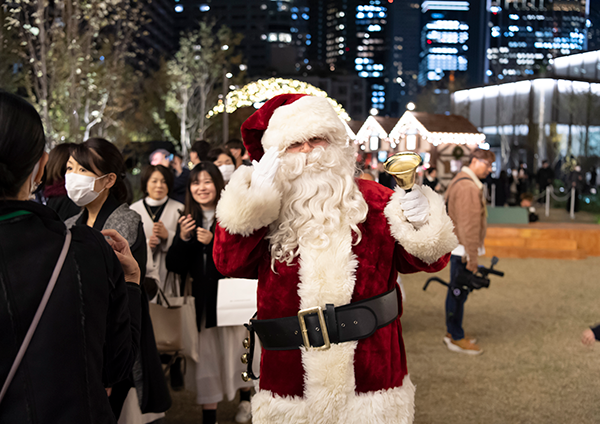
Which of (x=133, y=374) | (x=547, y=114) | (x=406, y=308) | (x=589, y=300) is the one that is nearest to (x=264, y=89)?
(x=406, y=308)

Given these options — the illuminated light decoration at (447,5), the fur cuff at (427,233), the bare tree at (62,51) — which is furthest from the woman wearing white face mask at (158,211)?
the illuminated light decoration at (447,5)

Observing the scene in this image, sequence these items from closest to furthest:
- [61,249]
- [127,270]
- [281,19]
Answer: [61,249]
[127,270]
[281,19]

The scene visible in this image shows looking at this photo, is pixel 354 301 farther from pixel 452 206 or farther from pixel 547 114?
pixel 547 114

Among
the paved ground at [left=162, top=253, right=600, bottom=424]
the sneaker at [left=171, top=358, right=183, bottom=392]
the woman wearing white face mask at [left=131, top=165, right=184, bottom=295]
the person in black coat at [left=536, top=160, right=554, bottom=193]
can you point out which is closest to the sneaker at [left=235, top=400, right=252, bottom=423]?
the paved ground at [left=162, top=253, right=600, bottom=424]

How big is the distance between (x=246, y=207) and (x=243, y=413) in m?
2.18

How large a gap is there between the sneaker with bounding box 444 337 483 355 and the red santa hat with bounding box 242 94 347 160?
11.5 ft

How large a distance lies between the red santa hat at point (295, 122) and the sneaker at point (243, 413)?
205 centimetres

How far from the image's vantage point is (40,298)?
1.10m

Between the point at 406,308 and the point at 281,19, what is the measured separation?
113 meters

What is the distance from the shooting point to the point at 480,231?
15.6ft

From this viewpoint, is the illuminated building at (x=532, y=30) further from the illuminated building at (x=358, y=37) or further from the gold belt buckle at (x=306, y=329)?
the illuminated building at (x=358, y=37)

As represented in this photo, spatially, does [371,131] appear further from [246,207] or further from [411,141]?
[246,207]

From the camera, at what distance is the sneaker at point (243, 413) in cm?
331

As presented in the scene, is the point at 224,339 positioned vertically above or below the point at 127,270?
below
